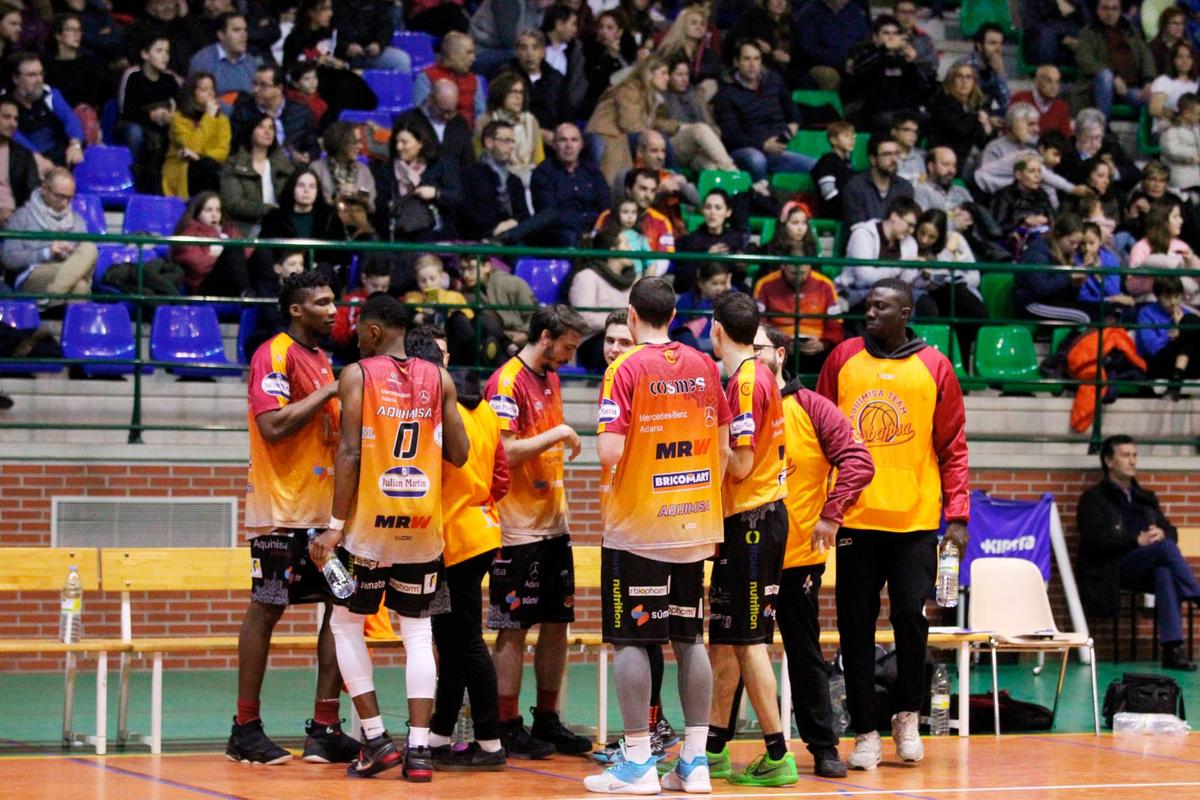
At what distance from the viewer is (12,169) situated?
13.7m

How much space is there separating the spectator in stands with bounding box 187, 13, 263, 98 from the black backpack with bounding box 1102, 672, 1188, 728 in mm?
8940

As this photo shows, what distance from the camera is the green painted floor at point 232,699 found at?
10.2 metres

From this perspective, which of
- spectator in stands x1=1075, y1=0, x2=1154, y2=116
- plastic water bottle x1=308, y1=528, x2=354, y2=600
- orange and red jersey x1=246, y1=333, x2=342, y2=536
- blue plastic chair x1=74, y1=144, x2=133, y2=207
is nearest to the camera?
plastic water bottle x1=308, y1=528, x2=354, y2=600

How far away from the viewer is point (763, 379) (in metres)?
8.20

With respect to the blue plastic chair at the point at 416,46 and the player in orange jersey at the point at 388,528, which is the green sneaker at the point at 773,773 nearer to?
the player in orange jersey at the point at 388,528

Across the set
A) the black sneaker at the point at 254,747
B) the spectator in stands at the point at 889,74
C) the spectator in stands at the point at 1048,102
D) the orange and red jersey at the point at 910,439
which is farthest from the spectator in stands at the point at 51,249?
the spectator in stands at the point at 1048,102

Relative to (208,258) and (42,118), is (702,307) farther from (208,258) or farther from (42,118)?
(42,118)

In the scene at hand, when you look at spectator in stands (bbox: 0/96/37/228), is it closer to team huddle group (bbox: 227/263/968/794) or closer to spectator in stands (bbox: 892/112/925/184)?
team huddle group (bbox: 227/263/968/794)

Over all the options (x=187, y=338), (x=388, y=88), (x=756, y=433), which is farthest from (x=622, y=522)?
(x=388, y=88)

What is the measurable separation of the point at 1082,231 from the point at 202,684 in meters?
8.01

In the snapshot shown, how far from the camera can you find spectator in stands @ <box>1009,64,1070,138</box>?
18219 millimetres

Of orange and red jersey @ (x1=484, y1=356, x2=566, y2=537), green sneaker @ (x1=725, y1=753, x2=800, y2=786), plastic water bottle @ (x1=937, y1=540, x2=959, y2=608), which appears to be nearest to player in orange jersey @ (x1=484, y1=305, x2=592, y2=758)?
orange and red jersey @ (x1=484, y1=356, x2=566, y2=537)

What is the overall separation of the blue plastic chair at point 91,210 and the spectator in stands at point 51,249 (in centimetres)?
56

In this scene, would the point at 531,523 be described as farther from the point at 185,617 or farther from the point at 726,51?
the point at 726,51
